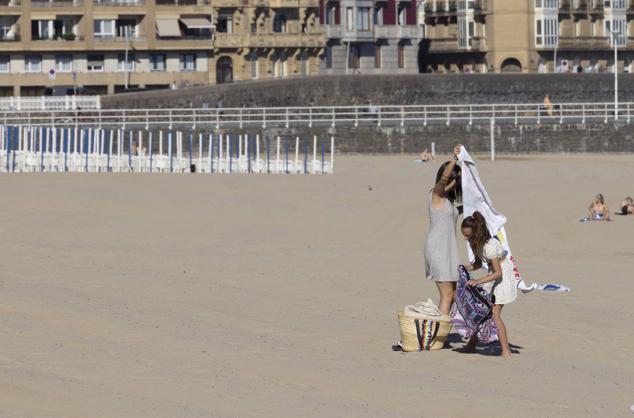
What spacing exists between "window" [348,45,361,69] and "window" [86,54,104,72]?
1475cm

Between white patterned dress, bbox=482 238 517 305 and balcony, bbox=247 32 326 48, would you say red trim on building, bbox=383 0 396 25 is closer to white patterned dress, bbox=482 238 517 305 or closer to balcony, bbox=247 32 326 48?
balcony, bbox=247 32 326 48

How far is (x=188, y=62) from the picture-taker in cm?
8000

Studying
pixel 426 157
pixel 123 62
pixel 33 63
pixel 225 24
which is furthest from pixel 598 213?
pixel 225 24

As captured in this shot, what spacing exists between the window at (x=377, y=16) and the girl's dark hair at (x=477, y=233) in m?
74.1

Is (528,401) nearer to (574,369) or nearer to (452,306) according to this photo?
(574,369)

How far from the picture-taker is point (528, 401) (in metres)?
13.3

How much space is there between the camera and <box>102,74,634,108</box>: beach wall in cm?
6962

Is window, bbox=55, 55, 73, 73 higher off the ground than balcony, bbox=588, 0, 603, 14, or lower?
lower

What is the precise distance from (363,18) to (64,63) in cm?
1705

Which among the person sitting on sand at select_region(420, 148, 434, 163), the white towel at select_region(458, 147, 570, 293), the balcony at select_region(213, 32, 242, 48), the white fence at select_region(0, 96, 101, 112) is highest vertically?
the balcony at select_region(213, 32, 242, 48)

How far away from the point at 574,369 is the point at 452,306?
171 centimetres

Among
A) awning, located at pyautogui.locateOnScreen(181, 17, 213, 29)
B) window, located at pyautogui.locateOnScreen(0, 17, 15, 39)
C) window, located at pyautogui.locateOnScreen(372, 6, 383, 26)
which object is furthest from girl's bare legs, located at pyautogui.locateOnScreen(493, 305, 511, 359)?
window, located at pyautogui.locateOnScreen(372, 6, 383, 26)

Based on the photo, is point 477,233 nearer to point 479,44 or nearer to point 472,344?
point 472,344

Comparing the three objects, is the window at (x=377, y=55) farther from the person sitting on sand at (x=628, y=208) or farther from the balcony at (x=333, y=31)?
the person sitting on sand at (x=628, y=208)
